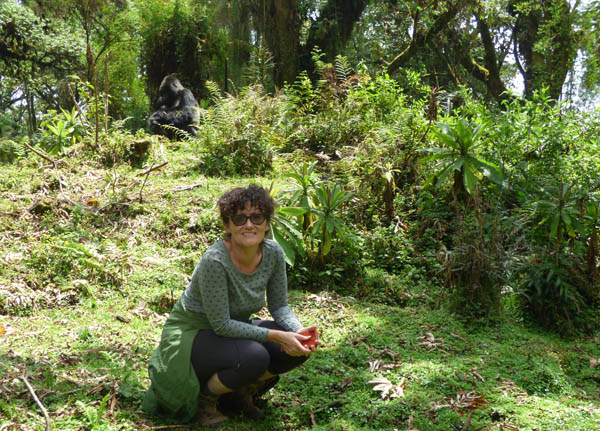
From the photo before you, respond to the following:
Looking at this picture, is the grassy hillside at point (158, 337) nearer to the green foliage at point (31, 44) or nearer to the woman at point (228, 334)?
the woman at point (228, 334)

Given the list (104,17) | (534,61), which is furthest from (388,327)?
(104,17)

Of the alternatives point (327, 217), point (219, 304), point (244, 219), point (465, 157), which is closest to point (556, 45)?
point (465, 157)

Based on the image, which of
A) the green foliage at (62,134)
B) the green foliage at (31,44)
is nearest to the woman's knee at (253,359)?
the green foliage at (62,134)

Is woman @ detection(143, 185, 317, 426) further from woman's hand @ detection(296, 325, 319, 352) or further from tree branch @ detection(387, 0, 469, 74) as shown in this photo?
tree branch @ detection(387, 0, 469, 74)

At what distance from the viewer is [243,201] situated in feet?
9.58

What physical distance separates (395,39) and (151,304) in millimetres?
15347

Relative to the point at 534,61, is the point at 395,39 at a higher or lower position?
higher

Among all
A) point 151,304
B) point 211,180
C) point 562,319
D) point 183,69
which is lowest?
point 562,319

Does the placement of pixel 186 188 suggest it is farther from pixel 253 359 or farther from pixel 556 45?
pixel 556 45

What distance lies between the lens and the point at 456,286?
16.7 feet

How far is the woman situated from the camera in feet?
9.25

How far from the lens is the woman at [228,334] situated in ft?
9.25

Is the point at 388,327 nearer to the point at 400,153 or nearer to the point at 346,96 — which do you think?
the point at 400,153

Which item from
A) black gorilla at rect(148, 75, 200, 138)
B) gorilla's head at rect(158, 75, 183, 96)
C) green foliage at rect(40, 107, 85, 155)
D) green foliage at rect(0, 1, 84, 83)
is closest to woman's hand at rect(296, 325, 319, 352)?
green foliage at rect(40, 107, 85, 155)
